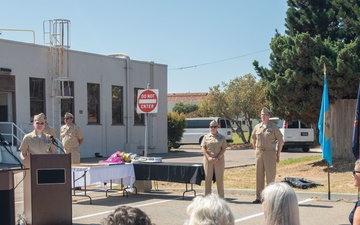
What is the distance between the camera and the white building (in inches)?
824

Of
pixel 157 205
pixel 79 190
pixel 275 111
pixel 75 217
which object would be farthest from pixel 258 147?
pixel 275 111

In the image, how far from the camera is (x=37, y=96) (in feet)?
72.3

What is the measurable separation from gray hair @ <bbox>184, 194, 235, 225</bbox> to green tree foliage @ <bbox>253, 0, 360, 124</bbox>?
41.1 ft

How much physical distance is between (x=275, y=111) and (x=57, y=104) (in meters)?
9.83

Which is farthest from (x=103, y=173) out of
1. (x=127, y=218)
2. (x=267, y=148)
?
(x=127, y=218)

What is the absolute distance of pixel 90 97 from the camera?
24.8m

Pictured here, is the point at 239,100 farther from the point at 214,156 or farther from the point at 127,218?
the point at 127,218

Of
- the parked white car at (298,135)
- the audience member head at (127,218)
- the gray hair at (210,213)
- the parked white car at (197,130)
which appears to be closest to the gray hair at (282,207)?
the gray hair at (210,213)

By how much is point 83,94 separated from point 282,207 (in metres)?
21.3

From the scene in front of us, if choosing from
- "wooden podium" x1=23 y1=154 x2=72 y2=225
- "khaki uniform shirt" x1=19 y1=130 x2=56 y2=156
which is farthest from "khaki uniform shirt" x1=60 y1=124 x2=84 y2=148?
"wooden podium" x1=23 y1=154 x2=72 y2=225

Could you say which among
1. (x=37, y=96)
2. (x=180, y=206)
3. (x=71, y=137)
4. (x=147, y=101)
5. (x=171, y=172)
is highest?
(x=37, y=96)

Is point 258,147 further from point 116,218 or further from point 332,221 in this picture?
point 116,218

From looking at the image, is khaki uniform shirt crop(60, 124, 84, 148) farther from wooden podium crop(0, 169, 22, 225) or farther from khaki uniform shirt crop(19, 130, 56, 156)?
wooden podium crop(0, 169, 22, 225)

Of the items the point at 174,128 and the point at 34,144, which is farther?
the point at 174,128
